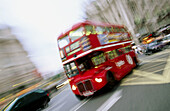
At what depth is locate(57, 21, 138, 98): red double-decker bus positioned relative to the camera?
5.42 meters

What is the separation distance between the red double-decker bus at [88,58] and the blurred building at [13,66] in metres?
13.7

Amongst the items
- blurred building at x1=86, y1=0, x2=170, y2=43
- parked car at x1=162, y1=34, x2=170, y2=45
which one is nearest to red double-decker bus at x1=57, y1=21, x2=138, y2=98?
parked car at x1=162, y1=34, x2=170, y2=45

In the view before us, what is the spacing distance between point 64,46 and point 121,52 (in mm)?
3682

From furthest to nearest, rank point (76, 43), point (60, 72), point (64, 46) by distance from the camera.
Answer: point (60, 72) → point (64, 46) → point (76, 43)

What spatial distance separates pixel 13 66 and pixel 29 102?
43.8 feet

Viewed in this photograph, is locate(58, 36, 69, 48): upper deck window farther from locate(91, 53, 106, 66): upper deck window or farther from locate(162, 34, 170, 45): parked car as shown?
locate(162, 34, 170, 45): parked car

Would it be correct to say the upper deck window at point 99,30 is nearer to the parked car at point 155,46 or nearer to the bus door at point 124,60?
the bus door at point 124,60

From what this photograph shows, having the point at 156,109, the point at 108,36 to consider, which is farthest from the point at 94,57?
the point at 156,109

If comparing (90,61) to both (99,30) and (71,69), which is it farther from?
(99,30)

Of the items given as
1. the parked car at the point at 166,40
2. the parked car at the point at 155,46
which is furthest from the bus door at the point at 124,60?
the parked car at the point at 166,40

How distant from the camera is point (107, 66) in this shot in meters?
5.98

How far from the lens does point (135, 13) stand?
26938mm

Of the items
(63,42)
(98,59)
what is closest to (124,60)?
(98,59)

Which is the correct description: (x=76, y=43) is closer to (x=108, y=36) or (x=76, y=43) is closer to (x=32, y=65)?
(x=108, y=36)
